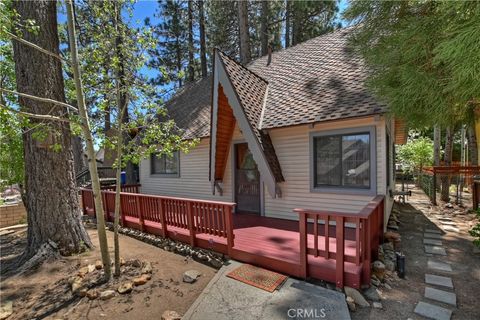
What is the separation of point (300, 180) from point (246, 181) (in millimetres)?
1737

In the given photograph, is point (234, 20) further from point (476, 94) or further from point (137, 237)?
point (476, 94)

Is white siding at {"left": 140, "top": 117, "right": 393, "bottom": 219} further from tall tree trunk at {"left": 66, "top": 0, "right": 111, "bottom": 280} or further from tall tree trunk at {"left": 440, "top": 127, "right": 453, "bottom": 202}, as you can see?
tall tree trunk at {"left": 440, "top": 127, "right": 453, "bottom": 202}

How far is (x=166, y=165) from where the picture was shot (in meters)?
9.84

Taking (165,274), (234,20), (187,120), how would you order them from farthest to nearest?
1. (234,20)
2. (187,120)
3. (165,274)

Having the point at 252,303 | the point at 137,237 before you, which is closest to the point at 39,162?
the point at 137,237

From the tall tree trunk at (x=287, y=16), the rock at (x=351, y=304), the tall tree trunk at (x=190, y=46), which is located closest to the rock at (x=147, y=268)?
the rock at (x=351, y=304)

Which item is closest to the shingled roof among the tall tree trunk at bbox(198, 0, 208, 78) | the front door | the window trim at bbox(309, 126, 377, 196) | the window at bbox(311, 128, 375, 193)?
the window trim at bbox(309, 126, 377, 196)

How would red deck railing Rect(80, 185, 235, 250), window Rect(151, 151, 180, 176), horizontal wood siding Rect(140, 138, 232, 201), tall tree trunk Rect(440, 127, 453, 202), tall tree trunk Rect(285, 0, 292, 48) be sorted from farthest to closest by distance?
tall tree trunk Rect(285, 0, 292, 48), tall tree trunk Rect(440, 127, 453, 202), window Rect(151, 151, 180, 176), horizontal wood siding Rect(140, 138, 232, 201), red deck railing Rect(80, 185, 235, 250)

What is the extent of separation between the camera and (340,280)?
11.1ft

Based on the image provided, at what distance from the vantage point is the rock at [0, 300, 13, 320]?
3.30 m

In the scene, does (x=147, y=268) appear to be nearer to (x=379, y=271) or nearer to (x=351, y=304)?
(x=351, y=304)

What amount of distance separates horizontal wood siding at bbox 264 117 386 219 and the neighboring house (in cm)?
2

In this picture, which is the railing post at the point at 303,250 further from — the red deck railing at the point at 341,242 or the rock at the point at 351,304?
the rock at the point at 351,304

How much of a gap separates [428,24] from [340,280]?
10.7ft
